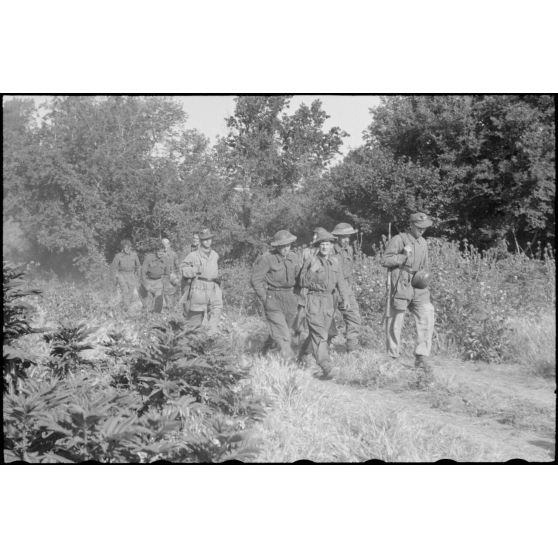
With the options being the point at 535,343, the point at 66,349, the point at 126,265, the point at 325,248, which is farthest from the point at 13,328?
the point at 535,343

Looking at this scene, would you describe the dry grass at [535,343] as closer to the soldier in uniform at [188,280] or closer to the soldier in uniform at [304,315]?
the soldier in uniform at [304,315]

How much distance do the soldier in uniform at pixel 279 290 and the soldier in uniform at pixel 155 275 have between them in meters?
0.89

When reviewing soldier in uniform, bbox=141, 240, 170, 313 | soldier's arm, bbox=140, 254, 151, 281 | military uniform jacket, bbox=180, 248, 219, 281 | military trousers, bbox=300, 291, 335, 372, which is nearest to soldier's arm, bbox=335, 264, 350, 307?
military trousers, bbox=300, 291, 335, 372

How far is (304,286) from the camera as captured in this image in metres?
7.00

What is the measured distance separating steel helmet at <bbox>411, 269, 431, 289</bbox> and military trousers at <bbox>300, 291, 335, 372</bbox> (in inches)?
34.1

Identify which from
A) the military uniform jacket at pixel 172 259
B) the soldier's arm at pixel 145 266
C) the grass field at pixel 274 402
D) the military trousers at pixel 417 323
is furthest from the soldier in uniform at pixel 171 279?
the military trousers at pixel 417 323

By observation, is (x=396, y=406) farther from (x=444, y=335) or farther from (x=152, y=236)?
(x=152, y=236)

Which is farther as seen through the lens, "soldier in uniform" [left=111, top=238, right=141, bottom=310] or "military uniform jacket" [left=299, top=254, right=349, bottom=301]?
"military uniform jacket" [left=299, top=254, right=349, bottom=301]

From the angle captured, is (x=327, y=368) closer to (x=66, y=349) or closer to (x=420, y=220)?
(x=420, y=220)

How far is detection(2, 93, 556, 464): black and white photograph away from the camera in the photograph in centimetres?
486

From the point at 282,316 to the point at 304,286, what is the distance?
0.38m

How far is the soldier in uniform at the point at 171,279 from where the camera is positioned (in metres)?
6.70

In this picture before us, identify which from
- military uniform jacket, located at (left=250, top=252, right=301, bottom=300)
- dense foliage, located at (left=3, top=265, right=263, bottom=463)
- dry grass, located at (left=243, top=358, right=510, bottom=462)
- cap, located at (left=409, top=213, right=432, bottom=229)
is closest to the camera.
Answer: dense foliage, located at (left=3, top=265, right=263, bottom=463)

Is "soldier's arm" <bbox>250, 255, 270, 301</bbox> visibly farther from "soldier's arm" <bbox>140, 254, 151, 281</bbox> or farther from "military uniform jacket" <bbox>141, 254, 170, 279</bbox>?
"soldier's arm" <bbox>140, 254, 151, 281</bbox>
